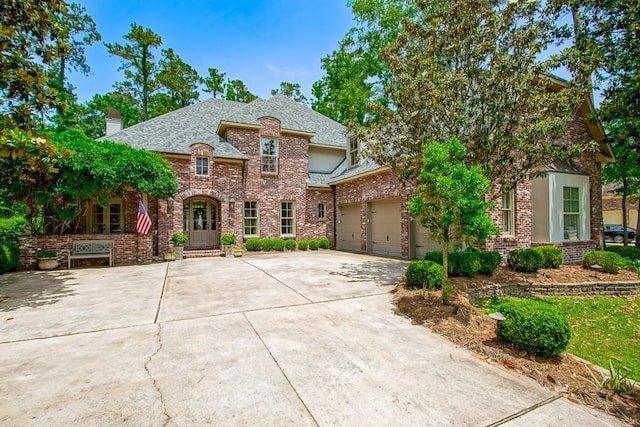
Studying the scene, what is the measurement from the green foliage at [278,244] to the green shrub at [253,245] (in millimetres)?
730

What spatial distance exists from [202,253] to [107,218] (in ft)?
14.1

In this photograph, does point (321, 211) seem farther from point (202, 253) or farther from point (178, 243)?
point (178, 243)

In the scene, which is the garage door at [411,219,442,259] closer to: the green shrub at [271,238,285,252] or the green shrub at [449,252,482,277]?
the green shrub at [449,252,482,277]

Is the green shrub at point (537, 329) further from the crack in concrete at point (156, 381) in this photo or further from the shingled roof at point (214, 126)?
the shingled roof at point (214, 126)

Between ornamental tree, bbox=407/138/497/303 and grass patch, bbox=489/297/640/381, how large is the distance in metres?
2.25

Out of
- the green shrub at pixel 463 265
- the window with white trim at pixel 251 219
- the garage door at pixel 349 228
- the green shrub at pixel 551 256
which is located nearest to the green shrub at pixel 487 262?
the green shrub at pixel 463 265

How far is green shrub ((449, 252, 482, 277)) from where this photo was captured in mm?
7418

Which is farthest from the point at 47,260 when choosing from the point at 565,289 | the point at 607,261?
the point at 607,261

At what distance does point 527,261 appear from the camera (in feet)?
27.7

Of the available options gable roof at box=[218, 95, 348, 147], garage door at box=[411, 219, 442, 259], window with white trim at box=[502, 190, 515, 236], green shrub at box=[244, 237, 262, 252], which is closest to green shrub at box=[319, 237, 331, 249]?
green shrub at box=[244, 237, 262, 252]

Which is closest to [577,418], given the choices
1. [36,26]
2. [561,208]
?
[561,208]

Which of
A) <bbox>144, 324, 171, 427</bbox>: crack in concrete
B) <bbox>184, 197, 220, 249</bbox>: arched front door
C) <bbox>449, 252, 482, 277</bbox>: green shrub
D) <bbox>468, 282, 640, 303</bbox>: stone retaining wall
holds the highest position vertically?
<bbox>184, 197, 220, 249</bbox>: arched front door

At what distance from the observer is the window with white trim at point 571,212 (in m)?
10.4

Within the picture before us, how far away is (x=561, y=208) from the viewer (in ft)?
32.9
